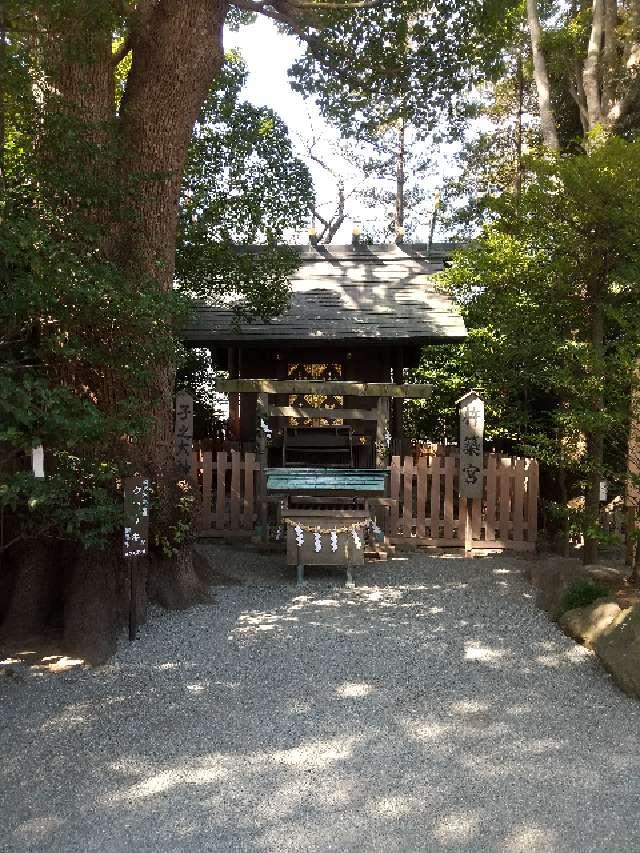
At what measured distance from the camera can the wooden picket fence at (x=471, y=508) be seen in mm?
10086

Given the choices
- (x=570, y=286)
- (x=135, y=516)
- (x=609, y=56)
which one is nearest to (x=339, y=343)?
(x=570, y=286)

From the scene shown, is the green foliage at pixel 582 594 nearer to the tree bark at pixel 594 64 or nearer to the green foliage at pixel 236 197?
the green foliage at pixel 236 197

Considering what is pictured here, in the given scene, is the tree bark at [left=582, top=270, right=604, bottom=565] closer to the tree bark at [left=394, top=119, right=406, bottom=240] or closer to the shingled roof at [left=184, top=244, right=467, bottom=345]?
the shingled roof at [left=184, top=244, right=467, bottom=345]

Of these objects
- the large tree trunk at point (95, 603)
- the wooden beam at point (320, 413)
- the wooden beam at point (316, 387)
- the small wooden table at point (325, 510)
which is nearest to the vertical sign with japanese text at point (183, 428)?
the wooden beam at point (316, 387)

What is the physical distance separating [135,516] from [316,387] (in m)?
4.43

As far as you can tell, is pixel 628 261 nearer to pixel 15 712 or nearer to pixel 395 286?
pixel 395 286

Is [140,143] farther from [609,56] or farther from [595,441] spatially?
[609,56]

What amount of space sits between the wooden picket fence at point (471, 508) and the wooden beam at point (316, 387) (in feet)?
3.03

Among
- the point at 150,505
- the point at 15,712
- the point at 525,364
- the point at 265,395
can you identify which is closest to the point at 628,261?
the point at 525,364

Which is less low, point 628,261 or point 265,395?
point 628,261

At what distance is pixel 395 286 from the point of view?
14.0 meters

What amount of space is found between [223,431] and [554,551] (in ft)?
28.2

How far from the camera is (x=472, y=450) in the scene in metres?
9.93

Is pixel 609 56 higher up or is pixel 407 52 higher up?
pixel 609 56
